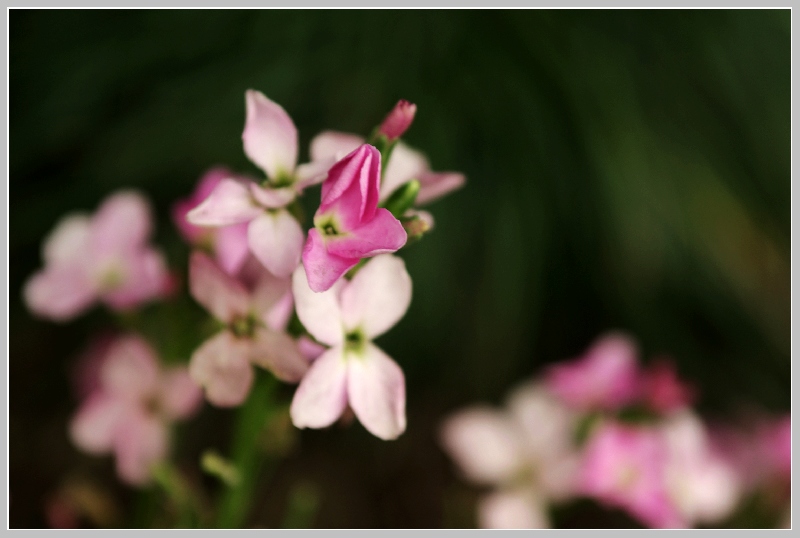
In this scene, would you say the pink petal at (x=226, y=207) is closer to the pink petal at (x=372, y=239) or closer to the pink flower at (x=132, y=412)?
the pink petal at (x=372, y=239)

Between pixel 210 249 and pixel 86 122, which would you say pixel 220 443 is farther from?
pixel 210 249

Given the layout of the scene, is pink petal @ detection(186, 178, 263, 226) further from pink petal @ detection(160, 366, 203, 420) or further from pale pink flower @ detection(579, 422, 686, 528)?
pale pink flower @ detection(579, 422, 686, 528)

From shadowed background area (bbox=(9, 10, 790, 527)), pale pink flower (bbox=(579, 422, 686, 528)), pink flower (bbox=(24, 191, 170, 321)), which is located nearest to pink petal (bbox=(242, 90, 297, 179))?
pink flower (bbox=(24, 191, 170, 321))

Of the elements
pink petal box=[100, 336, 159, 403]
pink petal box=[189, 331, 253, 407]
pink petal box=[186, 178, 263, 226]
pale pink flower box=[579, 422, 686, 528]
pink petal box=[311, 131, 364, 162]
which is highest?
pink petal box=[311, 131, 364, 162]

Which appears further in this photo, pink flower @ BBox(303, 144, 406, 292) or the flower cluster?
the flower cluster

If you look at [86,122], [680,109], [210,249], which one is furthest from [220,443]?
[680,109]

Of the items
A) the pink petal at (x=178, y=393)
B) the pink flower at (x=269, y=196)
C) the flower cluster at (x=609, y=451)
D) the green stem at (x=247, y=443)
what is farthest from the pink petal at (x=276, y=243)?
the flower cluster at (x=609, y=451)
